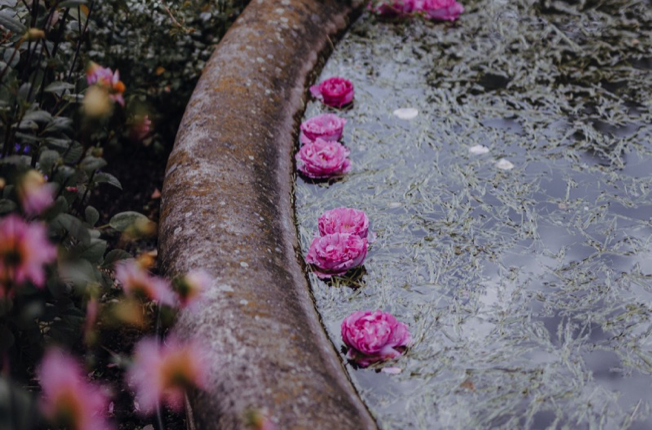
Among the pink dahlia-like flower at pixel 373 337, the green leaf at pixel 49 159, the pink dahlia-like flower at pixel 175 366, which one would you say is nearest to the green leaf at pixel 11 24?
the green leaf at pixel 49 159

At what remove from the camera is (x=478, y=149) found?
2.35 metres

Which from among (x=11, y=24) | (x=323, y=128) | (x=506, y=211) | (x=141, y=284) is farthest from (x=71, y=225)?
(x=506, y=211)

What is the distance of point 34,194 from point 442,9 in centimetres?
246

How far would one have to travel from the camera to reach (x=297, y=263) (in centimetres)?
179

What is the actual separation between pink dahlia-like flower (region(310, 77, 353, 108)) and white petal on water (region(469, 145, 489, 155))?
57 cm

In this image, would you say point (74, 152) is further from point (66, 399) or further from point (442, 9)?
point (442, 9)

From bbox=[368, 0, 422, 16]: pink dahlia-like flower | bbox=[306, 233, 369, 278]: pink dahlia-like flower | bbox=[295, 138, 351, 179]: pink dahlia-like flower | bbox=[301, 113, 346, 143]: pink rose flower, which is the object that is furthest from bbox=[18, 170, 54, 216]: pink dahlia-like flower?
bbox=[368, 0, 422, 16]: pink dahlia-like flower

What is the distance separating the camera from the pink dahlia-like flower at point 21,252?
1259mm

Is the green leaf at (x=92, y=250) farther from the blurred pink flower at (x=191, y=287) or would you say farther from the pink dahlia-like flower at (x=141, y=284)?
the blurred pink flower at (x=191, y=287)

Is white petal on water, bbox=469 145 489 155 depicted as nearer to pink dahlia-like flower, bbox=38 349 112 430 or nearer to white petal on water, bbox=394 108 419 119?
white petal on water, bbox=394 108 419 119

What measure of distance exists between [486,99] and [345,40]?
0.83m

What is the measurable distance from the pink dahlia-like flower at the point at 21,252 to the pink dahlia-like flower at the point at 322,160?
3.24 ft

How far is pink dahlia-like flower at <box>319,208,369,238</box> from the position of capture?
1.91 m

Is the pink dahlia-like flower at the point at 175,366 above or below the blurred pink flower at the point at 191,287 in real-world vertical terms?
below
